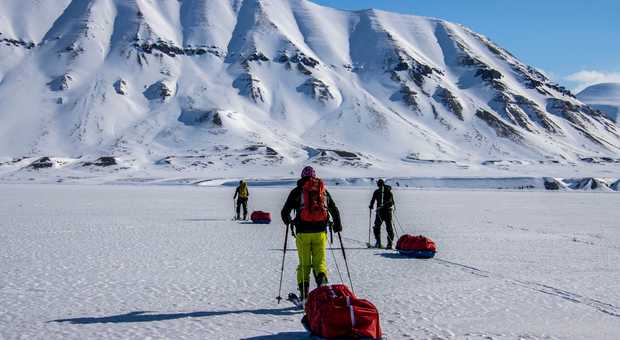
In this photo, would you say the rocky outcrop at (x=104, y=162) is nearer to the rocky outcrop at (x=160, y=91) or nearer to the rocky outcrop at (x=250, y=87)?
the rocky outcrop at (x=160, y=91)

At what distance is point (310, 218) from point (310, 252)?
1.95 feet

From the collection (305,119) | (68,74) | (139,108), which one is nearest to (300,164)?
(305,119)

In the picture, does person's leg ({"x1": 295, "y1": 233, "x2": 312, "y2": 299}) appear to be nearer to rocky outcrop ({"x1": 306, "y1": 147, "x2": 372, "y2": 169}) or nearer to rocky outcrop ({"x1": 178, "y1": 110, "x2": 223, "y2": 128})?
rocky outcrop ({"x1": 306, "y1": 147, "x2": 372, "y2": 169})

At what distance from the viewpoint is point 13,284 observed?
37.3 ft

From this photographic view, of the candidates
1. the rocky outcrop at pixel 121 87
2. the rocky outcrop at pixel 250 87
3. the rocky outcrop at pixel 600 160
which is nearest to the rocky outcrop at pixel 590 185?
the rocky outcrop at pixel 600 160

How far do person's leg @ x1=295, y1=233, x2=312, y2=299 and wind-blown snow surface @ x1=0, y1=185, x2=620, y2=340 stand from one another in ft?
1.44

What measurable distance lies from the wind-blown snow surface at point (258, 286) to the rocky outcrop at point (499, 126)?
16911 centimetres

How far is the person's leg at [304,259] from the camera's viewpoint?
939 cm

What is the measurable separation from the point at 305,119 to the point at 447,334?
17462 cm

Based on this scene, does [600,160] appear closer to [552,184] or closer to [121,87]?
[552,184]

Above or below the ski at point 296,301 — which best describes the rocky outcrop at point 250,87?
above

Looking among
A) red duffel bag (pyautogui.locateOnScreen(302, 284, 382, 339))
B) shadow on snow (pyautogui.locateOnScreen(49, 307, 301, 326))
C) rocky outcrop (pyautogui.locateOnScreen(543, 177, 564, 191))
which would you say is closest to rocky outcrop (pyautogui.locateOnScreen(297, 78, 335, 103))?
rocky outcrop (pyautogui.locateOnScreen(543, 177, 564, 191))

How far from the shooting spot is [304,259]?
31.1ft

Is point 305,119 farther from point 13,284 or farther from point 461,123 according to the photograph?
point 13,284
